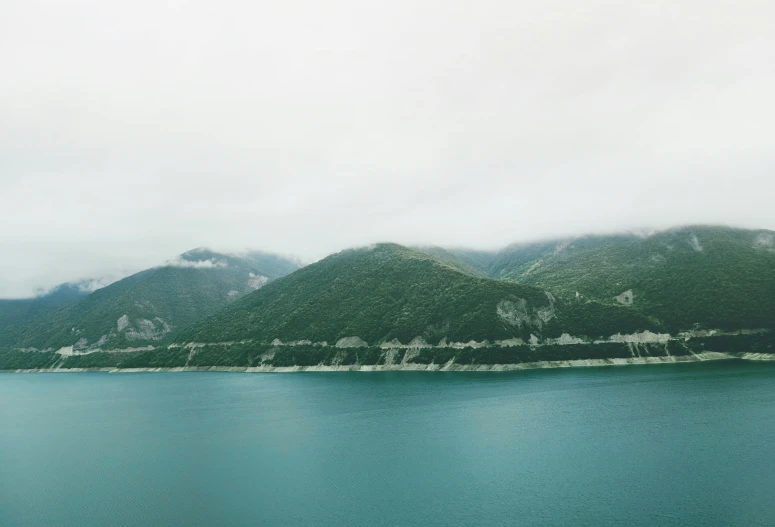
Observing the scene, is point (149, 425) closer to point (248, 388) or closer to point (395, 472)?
point (248, 388)

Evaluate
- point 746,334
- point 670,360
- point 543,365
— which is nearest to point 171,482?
point 543,365

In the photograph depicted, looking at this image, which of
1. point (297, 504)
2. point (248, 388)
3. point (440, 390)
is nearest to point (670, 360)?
point (440, 390)

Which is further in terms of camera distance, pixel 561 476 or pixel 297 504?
pixel 561 476

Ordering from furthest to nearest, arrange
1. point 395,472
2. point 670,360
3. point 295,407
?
point 670,360 → point 295,407 → point 395,472

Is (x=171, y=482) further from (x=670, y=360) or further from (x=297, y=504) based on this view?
(x=670, y=360)

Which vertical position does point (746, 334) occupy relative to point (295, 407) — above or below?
above

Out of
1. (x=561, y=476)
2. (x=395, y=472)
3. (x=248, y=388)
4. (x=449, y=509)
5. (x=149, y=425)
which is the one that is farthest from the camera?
(x=248, y=388)
